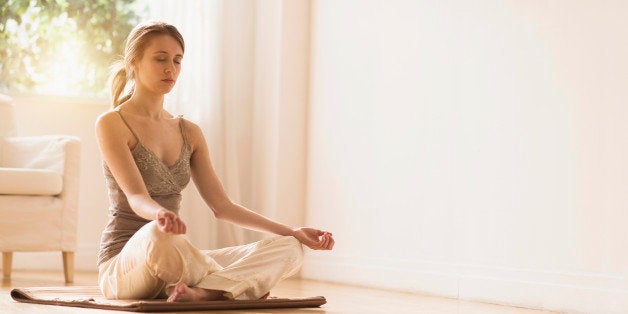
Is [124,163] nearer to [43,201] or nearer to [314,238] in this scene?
[314,238]

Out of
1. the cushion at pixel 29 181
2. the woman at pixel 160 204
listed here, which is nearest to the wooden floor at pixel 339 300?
the woman at pixel 160 204

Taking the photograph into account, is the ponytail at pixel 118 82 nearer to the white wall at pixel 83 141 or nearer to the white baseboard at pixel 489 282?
the white baseboard at pixel 489 282

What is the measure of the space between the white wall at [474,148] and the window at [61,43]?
118 centimetres

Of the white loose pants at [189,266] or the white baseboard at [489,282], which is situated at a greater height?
the white loose pants at [189,266]

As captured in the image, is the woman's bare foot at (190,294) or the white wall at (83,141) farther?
the white wall at (83,141)

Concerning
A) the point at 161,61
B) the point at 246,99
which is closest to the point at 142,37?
the point at 161,61

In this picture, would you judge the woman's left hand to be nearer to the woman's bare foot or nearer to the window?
the woman's bare foot

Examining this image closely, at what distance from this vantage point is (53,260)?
467 cm

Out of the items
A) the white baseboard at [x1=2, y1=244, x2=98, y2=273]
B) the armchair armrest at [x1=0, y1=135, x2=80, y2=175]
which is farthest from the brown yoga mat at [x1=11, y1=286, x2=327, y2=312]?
the white baseboard at [x1=2, y1=244, x2=98, y2=273]

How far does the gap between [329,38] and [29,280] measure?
1.73 metres

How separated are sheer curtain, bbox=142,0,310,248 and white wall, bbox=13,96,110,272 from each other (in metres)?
0.43

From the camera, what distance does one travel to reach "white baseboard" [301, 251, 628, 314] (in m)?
3.10

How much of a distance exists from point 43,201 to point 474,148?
1726 millimetres

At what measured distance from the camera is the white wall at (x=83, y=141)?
15.5 ft
